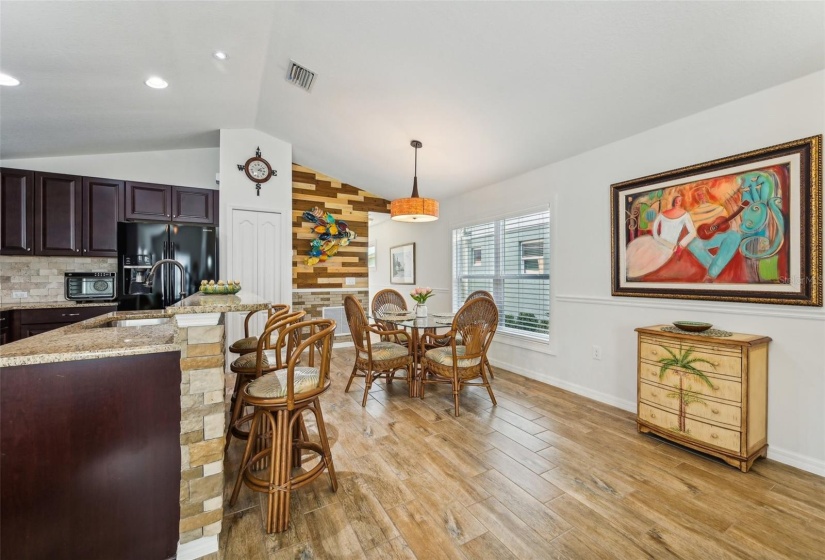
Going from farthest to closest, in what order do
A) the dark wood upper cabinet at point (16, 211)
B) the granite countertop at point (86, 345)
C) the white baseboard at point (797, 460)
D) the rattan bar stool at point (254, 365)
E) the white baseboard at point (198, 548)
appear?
1. the dark wood upper cabinet at point (16, 211)
2. the white baseboard at point (797, 460)
3. the rattan bar stool at point (254, 365)
4. the white baseboard at point (198, 548)
5. the granite countertop at point (86, 345)

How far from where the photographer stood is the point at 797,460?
216 cm

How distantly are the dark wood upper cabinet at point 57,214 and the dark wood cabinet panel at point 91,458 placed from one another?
3464mm

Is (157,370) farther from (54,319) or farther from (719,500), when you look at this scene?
(54,319)

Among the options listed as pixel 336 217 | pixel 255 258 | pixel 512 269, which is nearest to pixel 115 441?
pixel 255 258

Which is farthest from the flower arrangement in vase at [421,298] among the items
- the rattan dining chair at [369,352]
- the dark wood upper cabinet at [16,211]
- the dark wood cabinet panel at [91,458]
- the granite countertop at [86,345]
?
the dark wood upper cabinet at [16,211]

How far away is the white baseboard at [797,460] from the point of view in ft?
6.85

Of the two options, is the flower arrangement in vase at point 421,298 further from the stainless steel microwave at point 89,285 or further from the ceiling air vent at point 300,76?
the stainless steel microwave at point 89,285

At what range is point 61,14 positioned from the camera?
6.11 feet

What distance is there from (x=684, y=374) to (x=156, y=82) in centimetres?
458

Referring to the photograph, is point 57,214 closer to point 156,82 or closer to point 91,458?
point 156,82

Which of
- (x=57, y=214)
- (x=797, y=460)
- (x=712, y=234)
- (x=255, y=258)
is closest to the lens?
(x=797, y=460)

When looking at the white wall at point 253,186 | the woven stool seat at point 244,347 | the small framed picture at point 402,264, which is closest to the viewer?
the woven stool seat at point 244,347

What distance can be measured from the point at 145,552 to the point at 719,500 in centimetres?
277

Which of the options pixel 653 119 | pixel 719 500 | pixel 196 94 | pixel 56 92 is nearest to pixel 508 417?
pixel 719 500
